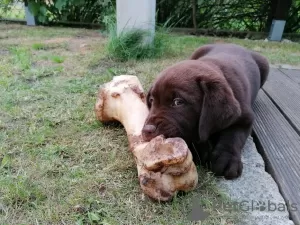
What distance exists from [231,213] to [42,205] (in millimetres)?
877

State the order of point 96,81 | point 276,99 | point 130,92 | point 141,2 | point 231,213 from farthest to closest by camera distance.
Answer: point 141,2, point 96,81, point 276,99, point 130,92, point 231,213

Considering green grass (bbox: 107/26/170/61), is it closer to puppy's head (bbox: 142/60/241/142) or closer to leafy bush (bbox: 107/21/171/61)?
leafy bush (bbox: 107/21/171/61)

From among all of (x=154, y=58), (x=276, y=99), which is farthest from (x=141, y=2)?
(x=276, y=99)

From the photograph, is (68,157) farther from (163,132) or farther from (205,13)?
(205,13)

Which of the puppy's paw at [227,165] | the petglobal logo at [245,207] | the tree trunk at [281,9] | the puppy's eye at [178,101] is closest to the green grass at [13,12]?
the tree trunk at [281,9]

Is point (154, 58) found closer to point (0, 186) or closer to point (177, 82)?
point (177, 82)

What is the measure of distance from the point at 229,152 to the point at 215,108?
28cm

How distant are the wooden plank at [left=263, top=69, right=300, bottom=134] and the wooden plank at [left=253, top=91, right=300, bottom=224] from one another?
0.19 feet

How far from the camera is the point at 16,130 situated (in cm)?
238

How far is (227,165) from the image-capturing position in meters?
1.87

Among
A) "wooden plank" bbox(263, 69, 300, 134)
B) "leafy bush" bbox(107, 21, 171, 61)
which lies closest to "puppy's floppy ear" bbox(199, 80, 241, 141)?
"wooden plank" bbox(263, 69, 300, 134)

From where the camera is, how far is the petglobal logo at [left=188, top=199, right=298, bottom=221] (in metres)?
1.60

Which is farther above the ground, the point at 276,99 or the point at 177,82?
the point at 177,82

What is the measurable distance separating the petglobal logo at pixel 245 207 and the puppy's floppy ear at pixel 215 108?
0.37 m
